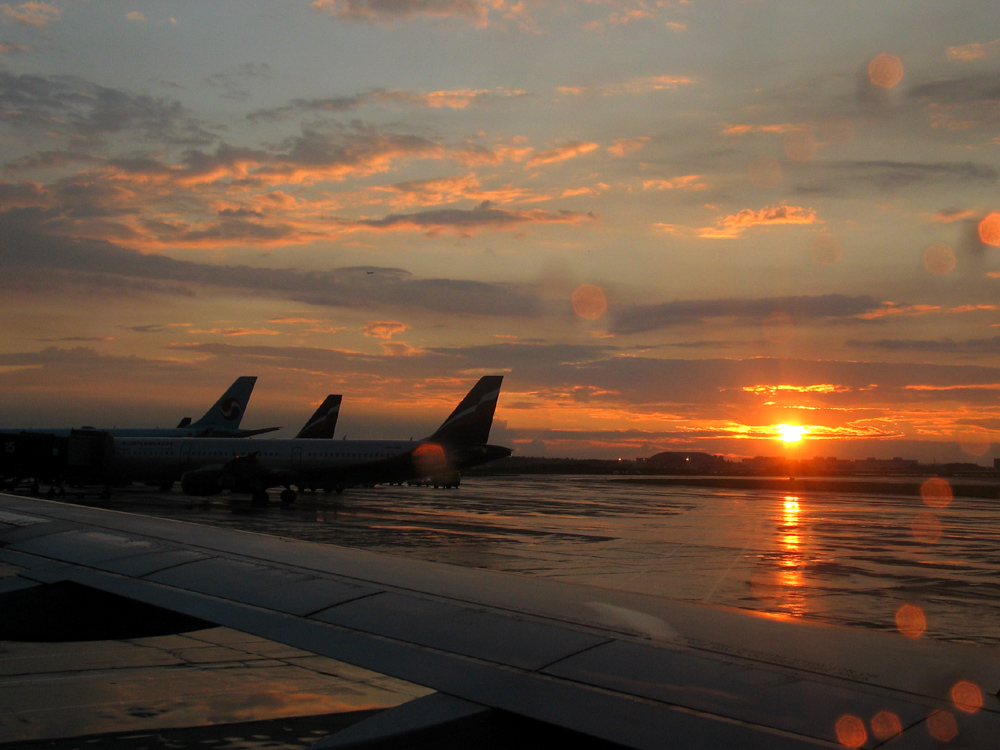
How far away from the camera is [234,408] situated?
6169cm

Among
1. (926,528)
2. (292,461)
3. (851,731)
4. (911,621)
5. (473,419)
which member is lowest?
(926,528)

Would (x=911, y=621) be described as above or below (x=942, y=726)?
below

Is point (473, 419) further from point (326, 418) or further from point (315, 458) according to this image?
point (326, 418)

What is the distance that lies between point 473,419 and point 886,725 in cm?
3782

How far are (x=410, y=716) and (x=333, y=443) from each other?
38.5m

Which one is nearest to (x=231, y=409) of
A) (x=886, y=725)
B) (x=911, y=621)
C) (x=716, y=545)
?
(x=716, y=545)

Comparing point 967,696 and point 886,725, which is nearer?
point 886,725

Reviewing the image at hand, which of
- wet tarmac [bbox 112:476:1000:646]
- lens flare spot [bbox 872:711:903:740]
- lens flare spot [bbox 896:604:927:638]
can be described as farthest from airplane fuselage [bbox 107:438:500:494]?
lens flare spot [bbox 872:711:903:740]

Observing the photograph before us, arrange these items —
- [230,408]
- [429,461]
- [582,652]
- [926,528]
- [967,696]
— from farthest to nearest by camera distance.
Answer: [230,408] < [429,461] < [926,528] < [582,652] < [967,696]

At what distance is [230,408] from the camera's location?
61.6m

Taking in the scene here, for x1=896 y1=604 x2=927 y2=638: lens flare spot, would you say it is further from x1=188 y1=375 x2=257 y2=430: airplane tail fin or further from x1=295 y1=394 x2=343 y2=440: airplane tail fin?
x1=188 y1=375 x2=257 y2=430: airplane tail fin

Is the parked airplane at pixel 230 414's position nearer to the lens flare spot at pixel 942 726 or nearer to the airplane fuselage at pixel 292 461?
the airplane fuselage at pixel 292 461

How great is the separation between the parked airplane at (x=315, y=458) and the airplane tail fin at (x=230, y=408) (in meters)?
18.4

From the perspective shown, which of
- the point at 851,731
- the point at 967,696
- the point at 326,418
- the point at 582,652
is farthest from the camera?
the point at 326,418
